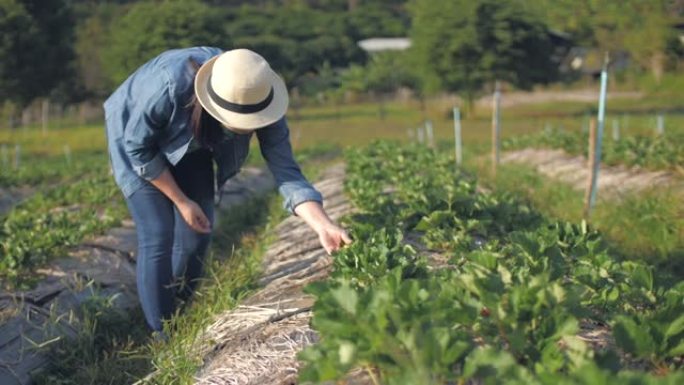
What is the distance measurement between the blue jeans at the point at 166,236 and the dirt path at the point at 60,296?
414mm

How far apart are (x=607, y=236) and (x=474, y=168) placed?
17.6 feet

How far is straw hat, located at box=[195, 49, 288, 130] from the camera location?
4109mm

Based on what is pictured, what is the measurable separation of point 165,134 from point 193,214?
1.29ft

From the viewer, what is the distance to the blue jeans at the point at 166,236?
482 cm

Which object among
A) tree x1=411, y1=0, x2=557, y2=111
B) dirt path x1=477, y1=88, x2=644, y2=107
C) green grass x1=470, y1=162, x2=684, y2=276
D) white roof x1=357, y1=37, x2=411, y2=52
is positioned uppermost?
green grass x1=470, y1=162, x2=684, y2=276

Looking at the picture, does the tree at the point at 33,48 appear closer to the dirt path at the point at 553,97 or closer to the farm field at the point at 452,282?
the farm field at the point at 452,282

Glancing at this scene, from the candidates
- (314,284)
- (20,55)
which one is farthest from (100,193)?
(20,55)

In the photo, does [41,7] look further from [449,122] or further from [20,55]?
[449,122]

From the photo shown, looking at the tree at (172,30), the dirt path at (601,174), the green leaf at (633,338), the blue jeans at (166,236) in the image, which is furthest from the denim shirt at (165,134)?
the tree at (172,30)

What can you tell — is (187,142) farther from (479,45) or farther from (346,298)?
(479,45)

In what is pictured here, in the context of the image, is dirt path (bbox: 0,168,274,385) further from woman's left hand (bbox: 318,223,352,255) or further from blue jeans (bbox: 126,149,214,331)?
woman's left hand (bbox: 318,223,352,255)

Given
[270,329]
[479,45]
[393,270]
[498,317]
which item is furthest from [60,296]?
[479,45]

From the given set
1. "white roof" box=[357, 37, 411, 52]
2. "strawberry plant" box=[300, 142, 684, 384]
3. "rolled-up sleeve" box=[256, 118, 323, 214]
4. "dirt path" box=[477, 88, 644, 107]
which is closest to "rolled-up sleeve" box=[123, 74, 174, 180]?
"rolled-up sleeve" box=[256, 118, 323, 214]

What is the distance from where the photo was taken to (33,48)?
22719 millimetres
